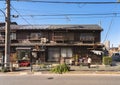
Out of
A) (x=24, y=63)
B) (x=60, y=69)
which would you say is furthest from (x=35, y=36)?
(x=60, y=69)

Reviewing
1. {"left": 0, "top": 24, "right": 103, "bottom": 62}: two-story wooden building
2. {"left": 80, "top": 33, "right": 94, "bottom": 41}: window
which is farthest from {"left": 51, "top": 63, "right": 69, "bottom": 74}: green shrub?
{"left": 80, "top": 33, "right": 94, "bottom": 41}: window

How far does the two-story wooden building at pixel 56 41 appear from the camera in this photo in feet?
133

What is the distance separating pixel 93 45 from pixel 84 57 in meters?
2.54

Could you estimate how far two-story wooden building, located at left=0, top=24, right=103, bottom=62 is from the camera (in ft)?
133

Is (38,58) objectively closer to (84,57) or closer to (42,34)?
(42,34)

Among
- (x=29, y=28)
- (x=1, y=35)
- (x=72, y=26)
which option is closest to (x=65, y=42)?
(x=72, y=26)

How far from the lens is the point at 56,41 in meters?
40.9

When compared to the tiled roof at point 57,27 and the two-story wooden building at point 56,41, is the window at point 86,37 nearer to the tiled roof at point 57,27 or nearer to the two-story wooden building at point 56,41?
the two-story wooden building at point 56,41

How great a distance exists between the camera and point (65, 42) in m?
40.9

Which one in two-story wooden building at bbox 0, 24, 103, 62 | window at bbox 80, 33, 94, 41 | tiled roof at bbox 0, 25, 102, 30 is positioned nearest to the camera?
two-story wooden building at bbox 0, 24, 103, 62
